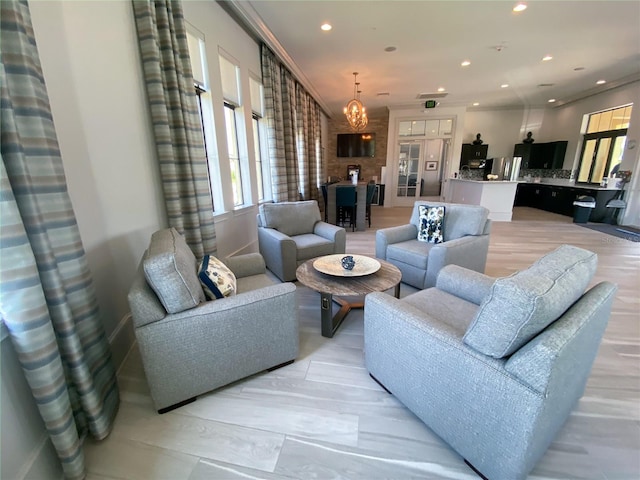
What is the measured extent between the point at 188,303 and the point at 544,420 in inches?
61.1

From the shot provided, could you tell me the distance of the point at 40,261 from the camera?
3.43ft

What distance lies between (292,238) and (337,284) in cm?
137

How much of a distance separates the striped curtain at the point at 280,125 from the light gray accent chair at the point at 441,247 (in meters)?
2.24

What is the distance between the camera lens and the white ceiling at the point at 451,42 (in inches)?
122

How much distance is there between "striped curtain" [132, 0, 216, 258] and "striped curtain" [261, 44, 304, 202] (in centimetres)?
199

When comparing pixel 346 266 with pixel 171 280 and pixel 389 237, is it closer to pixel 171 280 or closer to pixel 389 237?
pixel 389 237

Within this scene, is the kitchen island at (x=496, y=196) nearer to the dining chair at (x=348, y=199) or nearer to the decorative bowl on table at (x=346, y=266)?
the dining chair at (x=348, y=199)

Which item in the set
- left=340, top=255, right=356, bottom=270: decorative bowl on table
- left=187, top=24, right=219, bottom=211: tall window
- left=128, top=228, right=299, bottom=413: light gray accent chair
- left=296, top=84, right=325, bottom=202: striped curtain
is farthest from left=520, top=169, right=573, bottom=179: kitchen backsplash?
left=128, top=228, right=299, bottom=413: light gray accent chair

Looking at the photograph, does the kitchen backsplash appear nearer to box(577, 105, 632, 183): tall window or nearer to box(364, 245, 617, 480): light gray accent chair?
box(577, 105, 632, 183): tall window

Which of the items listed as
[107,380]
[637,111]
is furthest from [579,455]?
[637,111]

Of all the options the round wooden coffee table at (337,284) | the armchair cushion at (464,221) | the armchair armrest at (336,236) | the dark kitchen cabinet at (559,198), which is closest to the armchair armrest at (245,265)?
the round wooden coffee table at (337,284)

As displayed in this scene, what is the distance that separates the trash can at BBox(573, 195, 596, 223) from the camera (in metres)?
5.79

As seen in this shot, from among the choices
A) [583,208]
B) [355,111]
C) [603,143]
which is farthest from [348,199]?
[603,143]

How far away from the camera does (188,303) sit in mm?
1361
